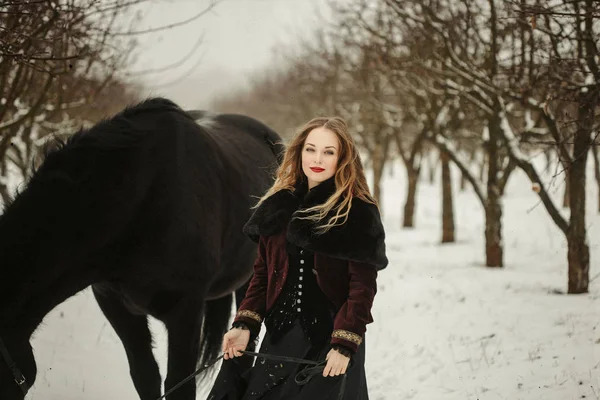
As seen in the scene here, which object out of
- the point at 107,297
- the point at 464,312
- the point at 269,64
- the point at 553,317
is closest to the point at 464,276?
the point at 464,312

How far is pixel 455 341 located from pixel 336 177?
3603 millimetres

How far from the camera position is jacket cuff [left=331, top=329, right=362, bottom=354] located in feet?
7.06

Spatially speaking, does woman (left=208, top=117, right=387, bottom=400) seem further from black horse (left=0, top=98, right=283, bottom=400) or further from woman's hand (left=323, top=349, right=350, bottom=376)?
black horse (left=0, top=98, right=283, bottom=400)

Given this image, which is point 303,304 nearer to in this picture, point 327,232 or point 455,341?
point 327,232

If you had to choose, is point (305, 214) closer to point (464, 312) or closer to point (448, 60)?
point (464, 312)

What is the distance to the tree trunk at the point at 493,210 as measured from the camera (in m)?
9.10

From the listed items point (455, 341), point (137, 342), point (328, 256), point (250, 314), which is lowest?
Answer: point (455, 341)

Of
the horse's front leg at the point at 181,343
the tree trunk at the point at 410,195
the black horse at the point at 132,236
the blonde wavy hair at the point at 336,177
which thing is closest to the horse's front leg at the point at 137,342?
the black horse at the point at 132,236

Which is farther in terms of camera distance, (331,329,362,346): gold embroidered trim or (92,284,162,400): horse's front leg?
(92,284,162,400): horse's front leg

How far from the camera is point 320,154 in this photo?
2391mm

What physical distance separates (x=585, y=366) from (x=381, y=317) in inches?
108

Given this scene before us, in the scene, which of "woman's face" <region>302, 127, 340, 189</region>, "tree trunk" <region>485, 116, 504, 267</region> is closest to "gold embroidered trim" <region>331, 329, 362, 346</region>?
"woman's face" <region>302, 127, 340, 189</region>

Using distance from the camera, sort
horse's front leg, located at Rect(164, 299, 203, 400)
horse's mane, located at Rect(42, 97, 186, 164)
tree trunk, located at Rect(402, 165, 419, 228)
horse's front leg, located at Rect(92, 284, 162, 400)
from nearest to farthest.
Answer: horse's mane, located at Rect(42, 97, 186, 164)
horse's front leg, located at Rect(164, 299, 203, 400)
horse's front leg, located at Rect(92, 284, 162, 400)
tree trunk, located at Rect(402, 165, 419, 228)

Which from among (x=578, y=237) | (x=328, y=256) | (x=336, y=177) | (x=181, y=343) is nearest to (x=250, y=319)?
(x=328, y=256)
